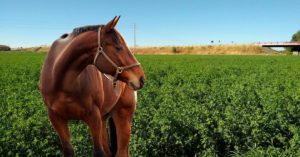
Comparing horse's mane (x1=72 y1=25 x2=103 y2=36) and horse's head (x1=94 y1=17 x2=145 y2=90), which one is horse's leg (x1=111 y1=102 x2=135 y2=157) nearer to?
horse's head (x1=94 y1=17 x2=145 y2=90)

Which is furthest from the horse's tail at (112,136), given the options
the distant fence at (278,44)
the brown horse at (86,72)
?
the distant fence at (278,44)

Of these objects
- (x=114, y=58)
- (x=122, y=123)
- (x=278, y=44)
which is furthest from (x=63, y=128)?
(x=278, y=44)

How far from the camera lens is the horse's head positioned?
292 centimetres

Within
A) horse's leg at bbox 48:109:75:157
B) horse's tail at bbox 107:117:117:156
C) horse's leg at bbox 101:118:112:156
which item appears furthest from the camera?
horse's tail at bbox 107:117:117:156

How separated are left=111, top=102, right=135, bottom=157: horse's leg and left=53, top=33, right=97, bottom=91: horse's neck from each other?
615 millimetres

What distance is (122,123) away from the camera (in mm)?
3525

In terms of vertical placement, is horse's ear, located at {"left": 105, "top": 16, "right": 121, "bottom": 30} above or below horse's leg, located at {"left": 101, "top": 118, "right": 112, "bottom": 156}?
above

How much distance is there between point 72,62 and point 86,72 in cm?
12

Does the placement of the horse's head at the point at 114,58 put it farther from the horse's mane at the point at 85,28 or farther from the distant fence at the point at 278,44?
the distant fence at the point at 278,44

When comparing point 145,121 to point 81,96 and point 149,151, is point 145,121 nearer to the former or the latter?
point 149,151

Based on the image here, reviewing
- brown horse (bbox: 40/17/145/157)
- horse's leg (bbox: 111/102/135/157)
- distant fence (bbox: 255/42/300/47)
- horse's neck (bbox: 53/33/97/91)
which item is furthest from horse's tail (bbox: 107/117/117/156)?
distant fence (bbox: 255/42/300/47)

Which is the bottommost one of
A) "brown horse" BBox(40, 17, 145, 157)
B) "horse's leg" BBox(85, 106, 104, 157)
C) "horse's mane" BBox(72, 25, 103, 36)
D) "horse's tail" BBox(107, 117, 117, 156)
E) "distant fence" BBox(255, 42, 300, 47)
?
"distant fence" BBox(255, 42, 300, 47)

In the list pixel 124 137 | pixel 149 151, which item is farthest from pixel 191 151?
pixel 124 137

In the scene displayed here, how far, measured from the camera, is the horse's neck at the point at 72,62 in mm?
2965
